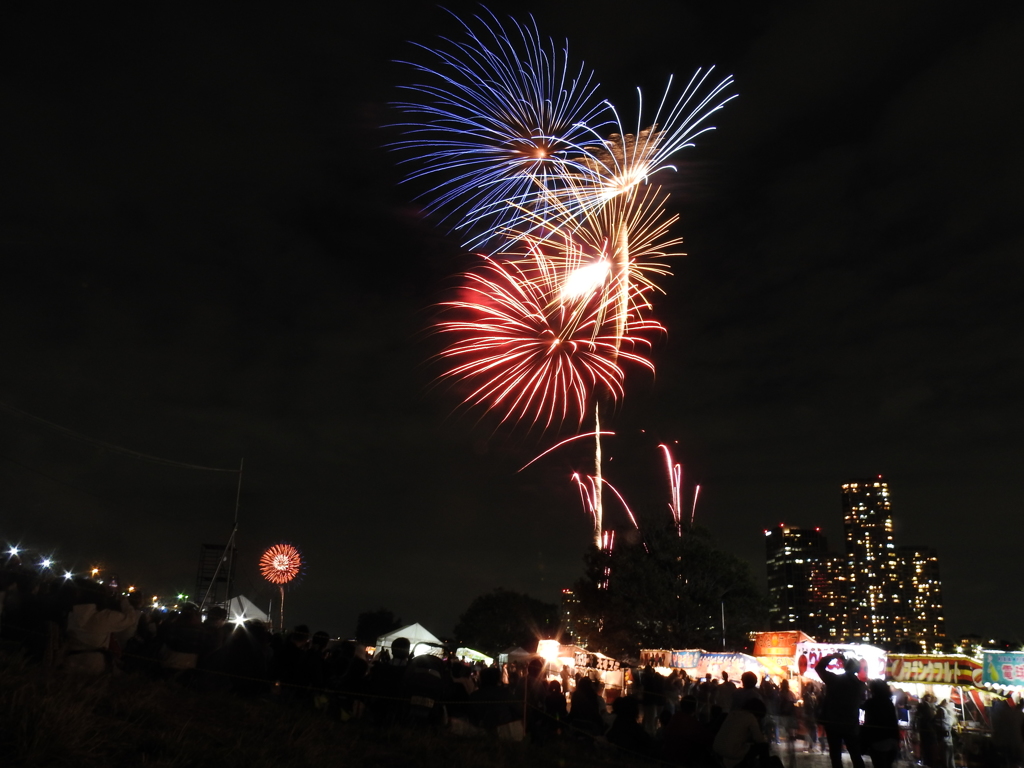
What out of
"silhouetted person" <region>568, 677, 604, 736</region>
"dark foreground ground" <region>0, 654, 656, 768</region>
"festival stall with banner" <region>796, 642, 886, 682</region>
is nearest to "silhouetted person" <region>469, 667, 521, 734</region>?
"dark foreground ground" <region>0, 654, 656, 768</region>

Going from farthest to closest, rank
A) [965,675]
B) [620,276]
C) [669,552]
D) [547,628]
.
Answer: [547,628] → [669,552] → [620,276] → [965,675]

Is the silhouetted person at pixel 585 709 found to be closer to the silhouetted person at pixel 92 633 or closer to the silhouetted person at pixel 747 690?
the silhouetted person at pixel 747 690

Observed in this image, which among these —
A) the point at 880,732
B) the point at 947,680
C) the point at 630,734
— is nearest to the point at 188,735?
the point at 630,734

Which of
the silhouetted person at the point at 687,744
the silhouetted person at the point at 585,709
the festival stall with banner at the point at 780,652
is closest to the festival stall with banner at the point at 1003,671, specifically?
the festival stall with banner at the point at 780,652

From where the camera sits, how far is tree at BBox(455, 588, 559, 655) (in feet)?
330

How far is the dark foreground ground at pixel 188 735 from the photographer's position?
5.08 metres

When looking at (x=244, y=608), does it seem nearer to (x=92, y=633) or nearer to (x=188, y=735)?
(x=92, y=633)

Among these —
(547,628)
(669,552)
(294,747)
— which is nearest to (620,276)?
(294,747)

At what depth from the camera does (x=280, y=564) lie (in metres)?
44.8

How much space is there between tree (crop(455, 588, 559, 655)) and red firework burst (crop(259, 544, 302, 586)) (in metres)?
57.4

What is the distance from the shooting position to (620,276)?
22922 millimetres

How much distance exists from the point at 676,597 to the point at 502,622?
6435 centimetres

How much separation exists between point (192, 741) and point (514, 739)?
441cm

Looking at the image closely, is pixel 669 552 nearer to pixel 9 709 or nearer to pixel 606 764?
pixel 606 764
